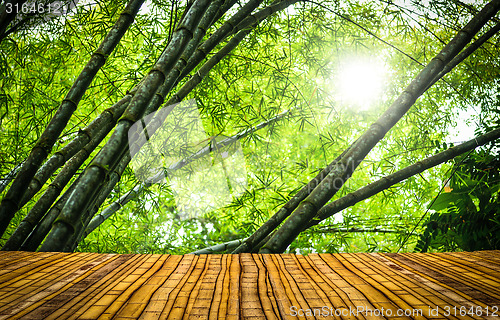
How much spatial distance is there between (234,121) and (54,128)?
1552mm

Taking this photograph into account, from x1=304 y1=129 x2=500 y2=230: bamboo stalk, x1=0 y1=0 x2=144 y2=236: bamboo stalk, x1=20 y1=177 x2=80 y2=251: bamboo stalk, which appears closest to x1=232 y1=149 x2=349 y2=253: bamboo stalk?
x1=304 y1=129 x2=500 y2=230: bamboo stalk

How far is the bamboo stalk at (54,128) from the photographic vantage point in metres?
1.34

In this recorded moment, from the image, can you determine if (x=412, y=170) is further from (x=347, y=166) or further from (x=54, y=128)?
(x=54, y=128)

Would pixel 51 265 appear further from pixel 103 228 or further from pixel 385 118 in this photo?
pixel 103 228

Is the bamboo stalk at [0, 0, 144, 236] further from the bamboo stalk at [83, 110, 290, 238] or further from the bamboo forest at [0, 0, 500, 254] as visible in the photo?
the bamboo stalk at [83, 110, 290, 238]

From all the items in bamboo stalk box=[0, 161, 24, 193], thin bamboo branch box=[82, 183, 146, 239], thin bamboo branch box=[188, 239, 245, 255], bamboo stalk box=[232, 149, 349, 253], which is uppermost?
bamboo stalk box=[0, 161, 24, 193]

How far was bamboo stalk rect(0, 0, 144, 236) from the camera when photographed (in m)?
1.34

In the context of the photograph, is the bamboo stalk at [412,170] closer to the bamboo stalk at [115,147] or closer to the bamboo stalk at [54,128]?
the bamboo stalk at [115,147]

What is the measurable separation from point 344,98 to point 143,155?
178 cm

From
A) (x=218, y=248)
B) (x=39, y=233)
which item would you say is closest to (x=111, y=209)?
(x=218, y=248)

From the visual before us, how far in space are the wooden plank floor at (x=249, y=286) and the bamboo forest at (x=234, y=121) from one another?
0.30m

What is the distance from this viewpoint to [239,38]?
2006 mm

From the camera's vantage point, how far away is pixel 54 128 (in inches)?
Answer: 56.4

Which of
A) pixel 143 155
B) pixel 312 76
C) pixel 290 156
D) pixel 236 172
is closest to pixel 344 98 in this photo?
pixel 312 76
